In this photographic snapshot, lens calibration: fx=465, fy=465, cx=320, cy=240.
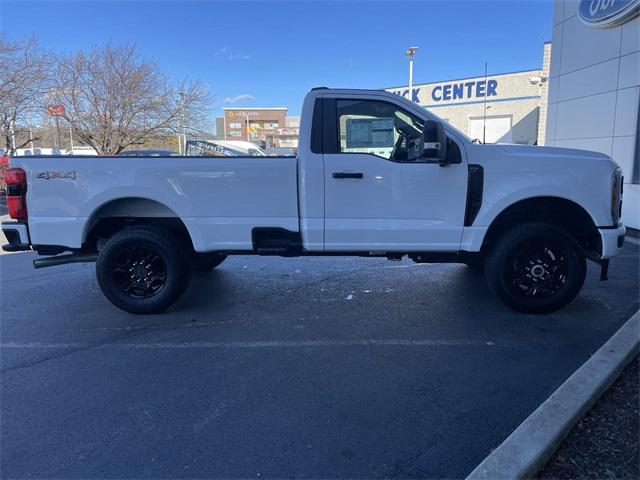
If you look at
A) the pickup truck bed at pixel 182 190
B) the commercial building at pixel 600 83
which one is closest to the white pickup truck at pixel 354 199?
the pickup truck bed at pixel 182 190

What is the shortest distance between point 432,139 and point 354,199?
0.93 m

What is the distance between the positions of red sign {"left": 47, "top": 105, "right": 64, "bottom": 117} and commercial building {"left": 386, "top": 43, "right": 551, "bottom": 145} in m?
21.8

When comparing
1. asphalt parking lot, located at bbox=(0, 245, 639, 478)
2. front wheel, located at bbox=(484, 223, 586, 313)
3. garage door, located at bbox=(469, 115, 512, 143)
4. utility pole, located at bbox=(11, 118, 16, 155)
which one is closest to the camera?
asphalt parking lot, located at bbox=(0, 245, 639, 478)

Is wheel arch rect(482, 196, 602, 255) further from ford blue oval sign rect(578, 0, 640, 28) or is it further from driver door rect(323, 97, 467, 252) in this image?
ford blue oval sign rect(578, 0, 640, 28)

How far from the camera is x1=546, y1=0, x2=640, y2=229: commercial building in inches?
373

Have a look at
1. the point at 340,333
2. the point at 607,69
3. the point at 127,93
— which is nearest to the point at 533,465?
the point at 340,333

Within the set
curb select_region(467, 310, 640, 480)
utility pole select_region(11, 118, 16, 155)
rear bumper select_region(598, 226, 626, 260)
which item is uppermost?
utility pole select_region(11, 118, 16, 155)

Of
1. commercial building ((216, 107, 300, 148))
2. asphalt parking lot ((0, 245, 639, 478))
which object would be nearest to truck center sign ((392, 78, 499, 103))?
asphalt parking lot ((0, 245, 639, 478))

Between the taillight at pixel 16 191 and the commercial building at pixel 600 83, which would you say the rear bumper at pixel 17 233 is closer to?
the taillight at pixel 16 191

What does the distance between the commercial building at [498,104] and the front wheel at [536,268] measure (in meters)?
26.1

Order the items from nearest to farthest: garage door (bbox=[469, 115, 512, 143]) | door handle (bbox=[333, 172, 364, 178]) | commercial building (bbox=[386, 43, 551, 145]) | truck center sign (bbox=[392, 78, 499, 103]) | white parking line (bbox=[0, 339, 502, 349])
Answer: white parking line (bbox=[0, 339, 502, 349]), door handle (bbox=[333, 172, 364, 178]), commercial building (bbox=[386, 43, 551, 145]), truck center sign (bbox=[392, 78, 499, 103]), garage door (bbox=[469, 115, 512, 143])

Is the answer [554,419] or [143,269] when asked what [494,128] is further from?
[554,419]

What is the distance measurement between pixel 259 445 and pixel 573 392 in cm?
201

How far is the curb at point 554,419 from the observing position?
7.64 ft
